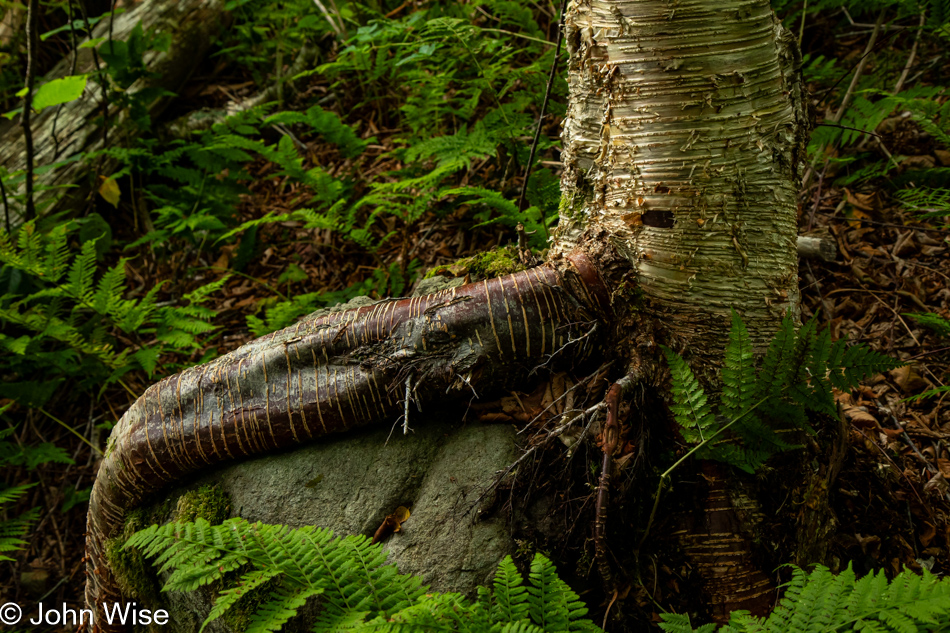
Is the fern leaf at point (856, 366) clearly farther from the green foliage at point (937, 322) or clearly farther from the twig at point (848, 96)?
the twig at point (848, 96)

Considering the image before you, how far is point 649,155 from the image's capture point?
7.50 ft

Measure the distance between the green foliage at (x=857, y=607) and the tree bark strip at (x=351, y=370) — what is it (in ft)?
3.58

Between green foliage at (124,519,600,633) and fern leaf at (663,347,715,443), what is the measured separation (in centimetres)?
69

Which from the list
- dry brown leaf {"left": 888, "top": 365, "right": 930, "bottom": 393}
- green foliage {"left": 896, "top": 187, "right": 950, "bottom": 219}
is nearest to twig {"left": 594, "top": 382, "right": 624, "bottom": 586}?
dry brown leaf {"left": 888, "top": 365, "right": 930, "bottom": 393}

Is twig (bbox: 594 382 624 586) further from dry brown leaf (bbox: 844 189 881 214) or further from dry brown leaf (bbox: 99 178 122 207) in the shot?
dry brown leaf (bbox: 99 178 122 207)

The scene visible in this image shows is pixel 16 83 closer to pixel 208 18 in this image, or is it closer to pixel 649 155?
pixel 208 18

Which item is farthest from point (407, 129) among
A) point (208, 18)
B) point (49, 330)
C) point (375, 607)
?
point (375, 607)

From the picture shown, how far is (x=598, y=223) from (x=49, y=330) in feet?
12.4

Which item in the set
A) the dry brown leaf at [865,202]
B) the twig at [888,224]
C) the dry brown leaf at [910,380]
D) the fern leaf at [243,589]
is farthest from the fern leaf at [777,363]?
the dry brown leaf at [865,202]

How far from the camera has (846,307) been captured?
356 cm

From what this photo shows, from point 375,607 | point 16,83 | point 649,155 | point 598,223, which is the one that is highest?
point 16,83

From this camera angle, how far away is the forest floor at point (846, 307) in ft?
8.55

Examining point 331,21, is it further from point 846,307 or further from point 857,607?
point 857,607

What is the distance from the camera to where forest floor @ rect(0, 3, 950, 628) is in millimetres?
2607
